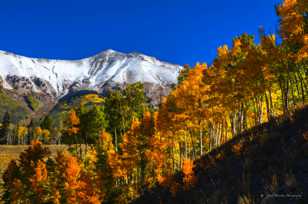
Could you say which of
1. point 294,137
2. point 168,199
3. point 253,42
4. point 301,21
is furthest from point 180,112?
point 294,137

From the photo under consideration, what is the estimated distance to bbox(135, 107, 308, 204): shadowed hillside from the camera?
10.7 m

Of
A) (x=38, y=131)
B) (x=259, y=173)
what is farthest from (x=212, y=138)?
(x=38, y=131)

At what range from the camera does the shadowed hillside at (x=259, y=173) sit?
10672mm

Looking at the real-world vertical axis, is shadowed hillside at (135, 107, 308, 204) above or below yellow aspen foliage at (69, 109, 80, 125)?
below

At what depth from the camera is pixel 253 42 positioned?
1566 inches

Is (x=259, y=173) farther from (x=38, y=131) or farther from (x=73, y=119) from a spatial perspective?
(x=38, y=131)

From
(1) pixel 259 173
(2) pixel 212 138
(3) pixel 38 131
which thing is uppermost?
(3) pixel 38 131

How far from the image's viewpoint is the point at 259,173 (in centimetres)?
1334

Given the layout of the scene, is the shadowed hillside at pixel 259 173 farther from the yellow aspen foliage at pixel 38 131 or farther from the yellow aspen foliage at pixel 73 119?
the yellow aspen foliage at pixel 38 131

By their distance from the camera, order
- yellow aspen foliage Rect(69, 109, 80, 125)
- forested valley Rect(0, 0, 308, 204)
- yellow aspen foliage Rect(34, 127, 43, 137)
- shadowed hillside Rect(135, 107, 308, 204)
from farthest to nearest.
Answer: yellow aspen foliage Rect(34, 127, 43, 137) → yellow aspen foliage Rect(69, 109, 80, 125) → forested valley Rect(0, 0, 308, 204) → shadowed hillside Rect(135, 107, 308, 204)

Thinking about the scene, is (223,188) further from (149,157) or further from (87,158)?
(87,158)

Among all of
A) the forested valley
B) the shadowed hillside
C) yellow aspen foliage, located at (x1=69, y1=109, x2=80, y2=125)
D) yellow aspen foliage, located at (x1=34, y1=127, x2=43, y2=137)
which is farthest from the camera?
yellow aspen foliage, located at (x1=34, y1=127, x2=43, y2=137)

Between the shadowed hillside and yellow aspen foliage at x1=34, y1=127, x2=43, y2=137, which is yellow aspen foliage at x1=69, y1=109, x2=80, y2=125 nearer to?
the shadowed hillside

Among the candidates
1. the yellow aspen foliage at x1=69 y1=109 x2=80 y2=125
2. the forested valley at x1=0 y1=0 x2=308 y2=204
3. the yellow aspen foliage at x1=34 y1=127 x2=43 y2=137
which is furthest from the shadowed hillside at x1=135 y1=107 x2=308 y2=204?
the yellow aspen foliage at x1=34 y1=127 x2=43 y2=137
